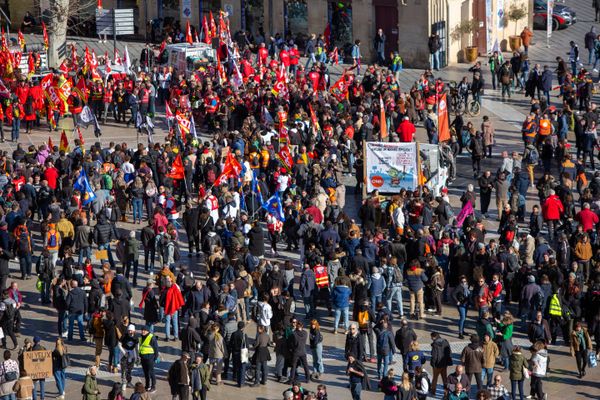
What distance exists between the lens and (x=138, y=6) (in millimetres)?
62125

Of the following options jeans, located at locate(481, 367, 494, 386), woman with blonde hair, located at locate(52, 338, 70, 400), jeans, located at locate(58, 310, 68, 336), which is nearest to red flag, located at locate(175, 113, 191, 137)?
jeans, located at locate(58, 310, 68, 336)

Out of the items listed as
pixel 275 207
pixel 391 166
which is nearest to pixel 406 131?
pixel 391 166

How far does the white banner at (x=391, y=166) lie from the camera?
36656mm

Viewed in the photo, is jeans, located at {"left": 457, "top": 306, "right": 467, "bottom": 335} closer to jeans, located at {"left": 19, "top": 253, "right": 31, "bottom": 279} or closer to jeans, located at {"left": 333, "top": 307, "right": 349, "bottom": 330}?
jeans, located at {"left": 333, "top": 307, "right": 349, "bottom": 330}

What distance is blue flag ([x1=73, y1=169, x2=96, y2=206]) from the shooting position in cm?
3597

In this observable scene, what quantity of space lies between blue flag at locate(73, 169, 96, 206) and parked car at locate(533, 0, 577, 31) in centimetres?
2781

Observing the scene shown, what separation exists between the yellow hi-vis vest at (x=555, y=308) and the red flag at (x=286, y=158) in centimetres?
1026

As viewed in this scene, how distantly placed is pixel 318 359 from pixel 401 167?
1001 centimetres

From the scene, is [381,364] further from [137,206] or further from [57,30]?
[57,30]

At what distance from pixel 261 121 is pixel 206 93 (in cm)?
305

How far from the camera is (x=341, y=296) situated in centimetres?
2928

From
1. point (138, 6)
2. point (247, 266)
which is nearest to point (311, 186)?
point (247, 266)

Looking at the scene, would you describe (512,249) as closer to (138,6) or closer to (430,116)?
(430,116)

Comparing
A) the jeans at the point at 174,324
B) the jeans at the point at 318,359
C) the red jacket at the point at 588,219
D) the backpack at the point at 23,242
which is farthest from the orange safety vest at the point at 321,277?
the backpack at the point at 23,242
